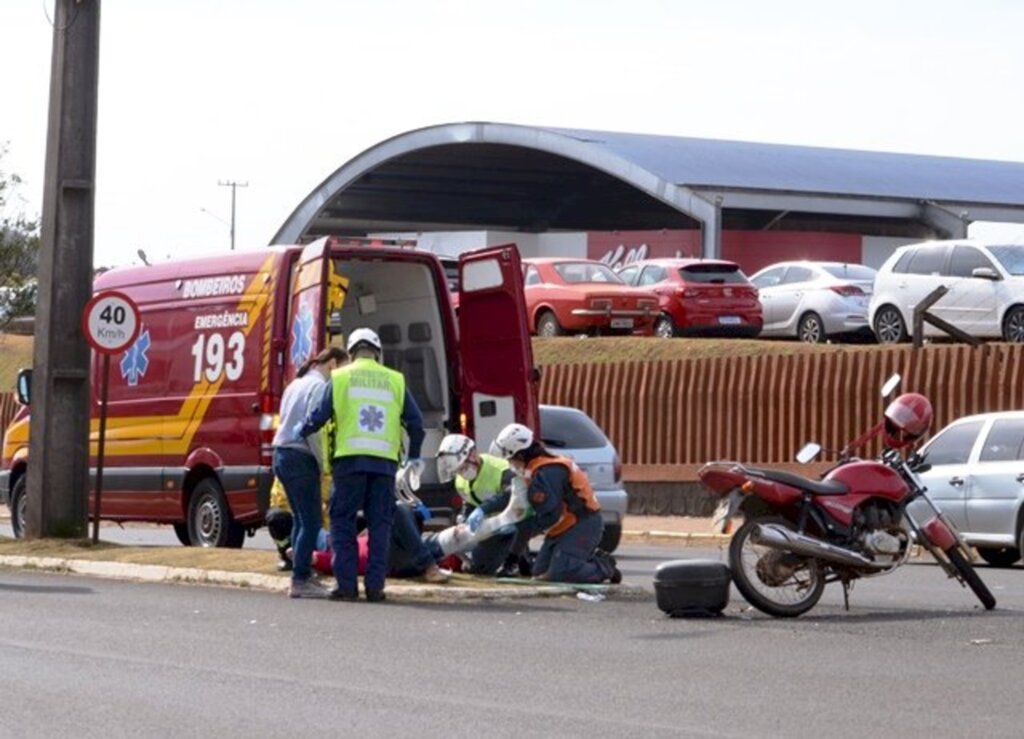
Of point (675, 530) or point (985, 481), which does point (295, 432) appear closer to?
point (985, 481)

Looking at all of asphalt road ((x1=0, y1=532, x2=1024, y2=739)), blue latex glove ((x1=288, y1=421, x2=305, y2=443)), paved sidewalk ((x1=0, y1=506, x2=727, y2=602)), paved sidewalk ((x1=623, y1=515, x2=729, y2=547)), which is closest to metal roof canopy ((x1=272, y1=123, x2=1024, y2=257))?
paved sidewalk ((x1=623, y1=515, x2=729, y2=547))

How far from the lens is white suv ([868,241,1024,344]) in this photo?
31219 mm

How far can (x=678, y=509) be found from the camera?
31.1m

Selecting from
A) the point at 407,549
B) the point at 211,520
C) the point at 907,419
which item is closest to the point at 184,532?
the point at 211,520

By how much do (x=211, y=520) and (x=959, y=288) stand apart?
14.8 meters

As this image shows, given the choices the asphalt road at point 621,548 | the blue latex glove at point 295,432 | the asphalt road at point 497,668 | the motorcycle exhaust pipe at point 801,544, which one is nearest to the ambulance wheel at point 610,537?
the asphalt road at point 621,548

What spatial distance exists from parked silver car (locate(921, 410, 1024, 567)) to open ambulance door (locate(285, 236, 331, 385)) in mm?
6049

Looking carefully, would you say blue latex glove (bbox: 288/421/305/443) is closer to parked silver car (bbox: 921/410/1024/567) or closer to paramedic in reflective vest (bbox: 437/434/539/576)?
paramedic in reflective vest (bbox: 437/434/539/576)

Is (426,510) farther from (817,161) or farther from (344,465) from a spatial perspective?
(817,161)

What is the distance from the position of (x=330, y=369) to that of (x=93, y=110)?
5.41 metres

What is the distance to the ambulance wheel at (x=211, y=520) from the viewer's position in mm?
19922

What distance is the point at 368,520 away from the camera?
→ 14.8 m

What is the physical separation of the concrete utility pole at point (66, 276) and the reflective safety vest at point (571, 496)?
5975mm

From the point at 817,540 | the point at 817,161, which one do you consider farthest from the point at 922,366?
the point at 817,161
